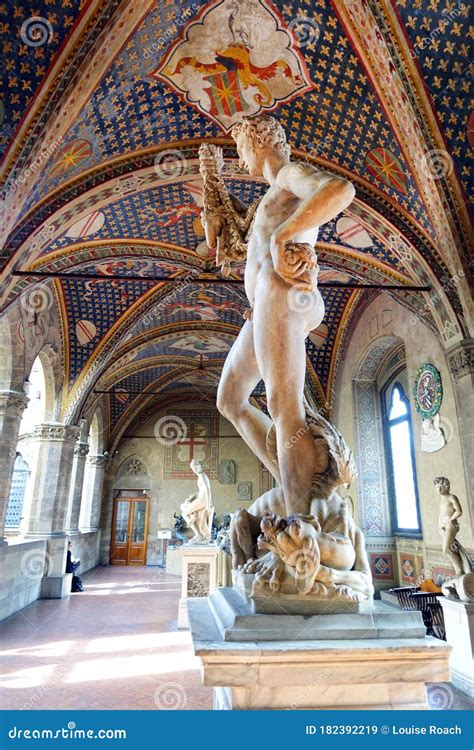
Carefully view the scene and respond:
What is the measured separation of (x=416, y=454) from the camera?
902cm

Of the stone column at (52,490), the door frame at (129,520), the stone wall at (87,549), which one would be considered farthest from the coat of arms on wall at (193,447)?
the stone column at (52,490)

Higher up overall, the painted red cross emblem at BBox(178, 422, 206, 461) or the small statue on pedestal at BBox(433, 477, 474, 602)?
the painted red cross emblem at BBox(178, 422, 206, 461)

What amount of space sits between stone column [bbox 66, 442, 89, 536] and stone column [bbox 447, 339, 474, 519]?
10865 millimetres

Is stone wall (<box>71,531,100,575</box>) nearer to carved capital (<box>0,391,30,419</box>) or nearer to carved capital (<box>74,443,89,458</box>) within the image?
carved capital (<box>74,443,89,458</box>)

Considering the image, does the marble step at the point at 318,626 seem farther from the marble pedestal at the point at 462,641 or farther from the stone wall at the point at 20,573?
the stone wall at the point at 20,573

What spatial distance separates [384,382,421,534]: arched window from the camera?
1017cm

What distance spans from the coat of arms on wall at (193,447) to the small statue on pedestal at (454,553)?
15.4 metres

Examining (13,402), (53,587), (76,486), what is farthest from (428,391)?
(76,486)

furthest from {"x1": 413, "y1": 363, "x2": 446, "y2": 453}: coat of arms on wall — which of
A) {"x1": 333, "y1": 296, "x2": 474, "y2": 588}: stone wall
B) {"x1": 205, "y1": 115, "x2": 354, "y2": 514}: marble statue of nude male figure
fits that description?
{"x1": 205, "y1": 115, "x2": 354, "y2": 514}: marble statue of nude male figure

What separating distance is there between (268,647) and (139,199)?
303 inches

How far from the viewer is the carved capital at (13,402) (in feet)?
29.1

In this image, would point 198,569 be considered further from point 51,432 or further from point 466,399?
point 466,399

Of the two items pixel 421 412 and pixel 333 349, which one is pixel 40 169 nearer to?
pixel 421 412

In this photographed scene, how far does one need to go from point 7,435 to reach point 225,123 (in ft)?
21.3
